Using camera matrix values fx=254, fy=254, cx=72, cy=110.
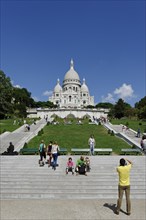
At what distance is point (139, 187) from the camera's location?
11.9m

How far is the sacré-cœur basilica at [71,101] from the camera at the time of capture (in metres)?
90.5

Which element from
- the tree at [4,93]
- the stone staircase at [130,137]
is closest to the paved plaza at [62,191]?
the stone staircase at [130,137]

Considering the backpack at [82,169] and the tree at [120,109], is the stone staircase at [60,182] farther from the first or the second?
the tree at [120,109]

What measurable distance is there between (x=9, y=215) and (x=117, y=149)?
13.9 m

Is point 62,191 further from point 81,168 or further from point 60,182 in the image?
point 81,168

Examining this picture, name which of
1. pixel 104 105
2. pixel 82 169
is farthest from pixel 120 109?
pixel 82 169

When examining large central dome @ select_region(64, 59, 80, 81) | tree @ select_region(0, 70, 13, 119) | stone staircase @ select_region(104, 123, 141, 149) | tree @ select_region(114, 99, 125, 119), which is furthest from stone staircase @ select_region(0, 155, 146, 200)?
large central dome @ select_region(64, 59, 80, 81)

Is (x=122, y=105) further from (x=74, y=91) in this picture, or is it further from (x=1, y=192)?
(x=1, y=192)

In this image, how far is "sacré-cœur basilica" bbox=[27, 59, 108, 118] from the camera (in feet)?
297

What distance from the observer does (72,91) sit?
12319 cm

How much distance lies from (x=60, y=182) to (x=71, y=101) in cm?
10918

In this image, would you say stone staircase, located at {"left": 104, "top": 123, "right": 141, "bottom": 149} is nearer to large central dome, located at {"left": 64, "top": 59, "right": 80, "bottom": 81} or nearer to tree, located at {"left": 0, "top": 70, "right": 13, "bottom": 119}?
tree, located at {"left": 0, "top": 70, "right": 13, "bottom": 119}

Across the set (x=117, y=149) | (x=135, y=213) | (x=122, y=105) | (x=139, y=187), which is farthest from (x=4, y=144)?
(x=122, y=105)

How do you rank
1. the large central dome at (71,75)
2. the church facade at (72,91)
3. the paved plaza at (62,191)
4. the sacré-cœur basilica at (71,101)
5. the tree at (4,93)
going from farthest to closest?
the large central dome at (71,75) < the church facade at (72,91) < the sacré-cœur basilica at (71,101) < the tree at (4,93) < the paved plaza at (62,191)
